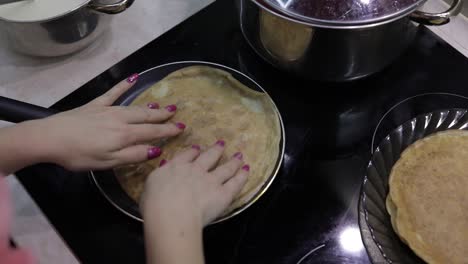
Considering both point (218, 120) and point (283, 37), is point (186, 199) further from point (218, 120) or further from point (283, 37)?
point (283, 37)

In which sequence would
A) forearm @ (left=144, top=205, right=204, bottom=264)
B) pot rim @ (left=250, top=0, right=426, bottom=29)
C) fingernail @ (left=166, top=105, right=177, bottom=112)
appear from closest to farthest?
forearm @ (left=144, top=205, right=204, bottom=264)
pot rim @ (left=250, top=0, right=426, bottom=29)
fingernail @ (left=166, top=105, right=177, bottom=112)

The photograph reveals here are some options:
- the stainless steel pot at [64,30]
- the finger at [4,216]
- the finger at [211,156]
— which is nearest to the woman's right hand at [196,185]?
the finger at [211,156]

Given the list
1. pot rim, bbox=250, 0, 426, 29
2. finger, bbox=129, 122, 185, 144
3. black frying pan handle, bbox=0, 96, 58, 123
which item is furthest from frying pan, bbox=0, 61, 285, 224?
pot rim, bbox=250, 0, 426, 29

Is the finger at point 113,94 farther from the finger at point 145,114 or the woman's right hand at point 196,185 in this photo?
the woman's right hand at point 196,185

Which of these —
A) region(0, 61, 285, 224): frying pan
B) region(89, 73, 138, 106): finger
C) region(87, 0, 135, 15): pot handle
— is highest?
region(87, 0, 135, 15): pot handle

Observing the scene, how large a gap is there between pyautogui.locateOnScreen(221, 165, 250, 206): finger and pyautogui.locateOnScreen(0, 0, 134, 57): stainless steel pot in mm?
411

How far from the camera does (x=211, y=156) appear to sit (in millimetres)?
701

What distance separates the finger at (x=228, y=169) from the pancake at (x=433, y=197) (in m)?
0.26

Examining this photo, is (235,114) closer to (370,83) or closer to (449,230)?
(370,83)

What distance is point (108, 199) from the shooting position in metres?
0.72

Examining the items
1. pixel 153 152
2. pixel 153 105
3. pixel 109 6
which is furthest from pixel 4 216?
pixel 109 6

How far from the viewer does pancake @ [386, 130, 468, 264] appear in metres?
0.63

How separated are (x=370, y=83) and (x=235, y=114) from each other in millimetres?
316

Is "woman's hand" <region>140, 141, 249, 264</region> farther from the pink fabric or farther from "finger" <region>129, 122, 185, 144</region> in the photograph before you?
the pink fabric
